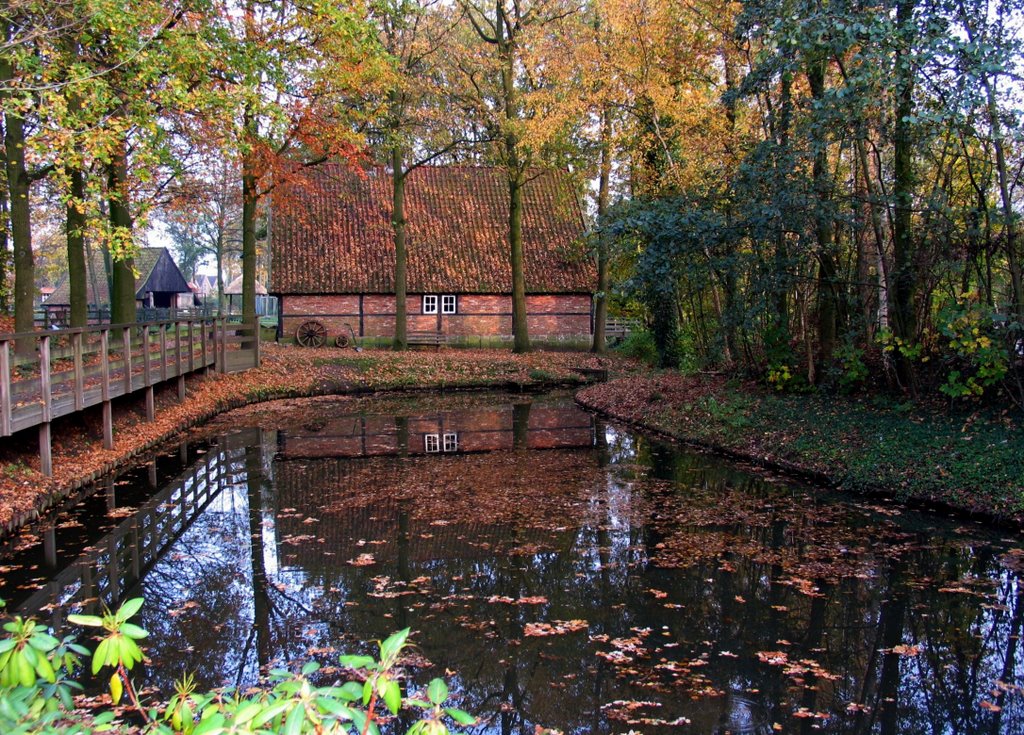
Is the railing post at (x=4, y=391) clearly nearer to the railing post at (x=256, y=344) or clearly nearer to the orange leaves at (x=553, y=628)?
the orange leaves at (x=553, y=628)

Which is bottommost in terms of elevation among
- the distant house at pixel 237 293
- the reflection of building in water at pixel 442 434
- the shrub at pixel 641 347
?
the reflection of building in water at pixel 442 434

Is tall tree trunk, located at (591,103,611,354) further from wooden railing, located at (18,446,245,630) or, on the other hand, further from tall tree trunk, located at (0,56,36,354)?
wooden railing, located at (18,446,245,630)

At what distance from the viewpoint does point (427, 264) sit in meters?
30.6

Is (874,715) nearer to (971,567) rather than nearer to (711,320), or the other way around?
(971,567)

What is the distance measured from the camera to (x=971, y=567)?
7277 mm

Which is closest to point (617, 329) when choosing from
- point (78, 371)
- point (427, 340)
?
point (427, 340)

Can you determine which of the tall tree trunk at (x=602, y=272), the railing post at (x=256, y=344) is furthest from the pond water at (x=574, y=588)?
the tall tree trunk at (x=602, y=272)

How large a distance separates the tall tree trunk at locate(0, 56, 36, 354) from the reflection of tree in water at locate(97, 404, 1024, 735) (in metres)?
7.97

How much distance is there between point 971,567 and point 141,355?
11896 mm

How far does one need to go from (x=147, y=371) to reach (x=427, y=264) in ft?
59.3

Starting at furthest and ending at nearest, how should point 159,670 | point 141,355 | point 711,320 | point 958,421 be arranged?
point 711,320 → point 141,355 → point 958,421 → point 159,670

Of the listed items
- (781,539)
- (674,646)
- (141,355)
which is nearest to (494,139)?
(141,355)

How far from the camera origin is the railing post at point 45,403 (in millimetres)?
9164

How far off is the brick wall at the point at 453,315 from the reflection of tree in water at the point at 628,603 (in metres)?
19.8
